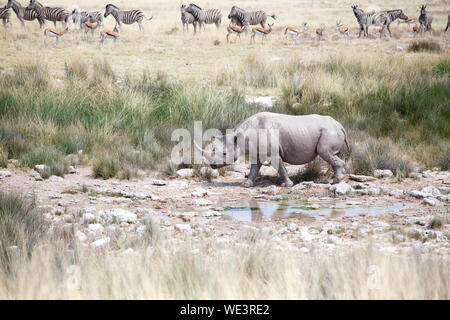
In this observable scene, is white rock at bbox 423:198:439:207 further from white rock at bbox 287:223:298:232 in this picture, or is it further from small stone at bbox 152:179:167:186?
small stone at bbox 152:179:167:186

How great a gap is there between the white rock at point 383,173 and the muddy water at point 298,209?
1.36m

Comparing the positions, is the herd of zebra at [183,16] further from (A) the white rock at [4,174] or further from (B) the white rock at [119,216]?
(B) the white rock at [119,216]

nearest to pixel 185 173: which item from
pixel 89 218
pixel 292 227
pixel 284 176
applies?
pixel 284 176

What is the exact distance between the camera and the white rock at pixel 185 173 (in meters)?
8.80

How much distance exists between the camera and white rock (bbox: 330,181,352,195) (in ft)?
25.7

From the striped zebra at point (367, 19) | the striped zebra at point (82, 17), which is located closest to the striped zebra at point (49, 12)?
the striped zebra at point (82, 17)

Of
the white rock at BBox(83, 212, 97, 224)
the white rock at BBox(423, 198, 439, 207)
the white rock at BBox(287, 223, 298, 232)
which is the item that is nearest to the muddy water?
the white rock at BBox(423, 198, 439, 207)

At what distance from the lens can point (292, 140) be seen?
8211 millimetres

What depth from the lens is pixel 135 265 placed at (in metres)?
4.41

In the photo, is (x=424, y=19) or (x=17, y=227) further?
(x=424, y=19)

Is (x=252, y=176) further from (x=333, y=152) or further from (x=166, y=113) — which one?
(x=166, y=113)

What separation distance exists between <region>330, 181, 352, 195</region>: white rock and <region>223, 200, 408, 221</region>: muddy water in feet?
1.07

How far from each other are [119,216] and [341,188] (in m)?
2.83
